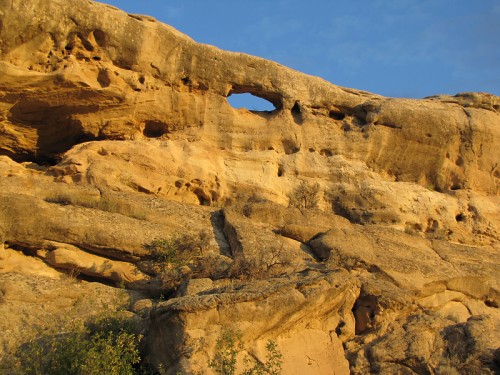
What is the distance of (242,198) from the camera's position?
17.3 m

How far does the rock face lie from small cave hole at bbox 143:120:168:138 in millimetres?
34

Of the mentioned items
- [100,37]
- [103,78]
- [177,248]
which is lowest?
[177,248]

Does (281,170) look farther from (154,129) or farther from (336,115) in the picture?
(154,129)

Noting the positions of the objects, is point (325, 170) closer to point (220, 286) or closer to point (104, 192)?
point (104, 192)

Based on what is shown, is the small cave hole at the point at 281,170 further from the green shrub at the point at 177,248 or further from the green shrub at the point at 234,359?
the green shrub at the point at 234,359

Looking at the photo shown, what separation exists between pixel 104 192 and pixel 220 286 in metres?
3.87

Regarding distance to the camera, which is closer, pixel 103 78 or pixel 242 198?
pixel 103 78

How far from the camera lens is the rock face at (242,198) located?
1114 cm

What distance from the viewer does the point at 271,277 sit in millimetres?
12391

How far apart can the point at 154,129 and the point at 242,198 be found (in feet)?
8.96

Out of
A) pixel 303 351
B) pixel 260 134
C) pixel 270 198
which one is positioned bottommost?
pixel 303 351

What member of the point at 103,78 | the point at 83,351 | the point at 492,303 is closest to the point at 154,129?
the point at 103,78

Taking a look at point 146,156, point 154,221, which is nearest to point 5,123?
point 146,156

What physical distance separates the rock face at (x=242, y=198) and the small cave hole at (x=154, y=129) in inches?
1.3
